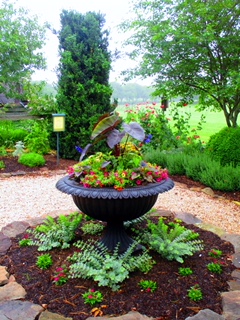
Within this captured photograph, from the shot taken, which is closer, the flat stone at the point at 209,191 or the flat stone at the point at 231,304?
the flat stone at the point at 231,304

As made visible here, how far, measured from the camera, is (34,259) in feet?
7.84

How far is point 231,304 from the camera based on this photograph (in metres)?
1.87

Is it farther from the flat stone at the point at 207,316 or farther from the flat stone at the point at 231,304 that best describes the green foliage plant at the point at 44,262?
the flat stone at the point at 231,304

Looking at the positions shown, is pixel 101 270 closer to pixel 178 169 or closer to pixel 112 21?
pixel 178 169

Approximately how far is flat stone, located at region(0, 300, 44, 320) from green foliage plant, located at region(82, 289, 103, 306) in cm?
26

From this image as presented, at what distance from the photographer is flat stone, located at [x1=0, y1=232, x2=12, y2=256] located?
101 inches

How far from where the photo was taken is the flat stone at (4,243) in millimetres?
2562

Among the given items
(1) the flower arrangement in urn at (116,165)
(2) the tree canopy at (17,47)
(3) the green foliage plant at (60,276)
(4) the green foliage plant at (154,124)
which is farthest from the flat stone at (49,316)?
(2) the tree canopy at (17,47)

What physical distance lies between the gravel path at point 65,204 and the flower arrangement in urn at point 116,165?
1.34 meters

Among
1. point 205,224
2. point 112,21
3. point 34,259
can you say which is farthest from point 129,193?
point 112,21

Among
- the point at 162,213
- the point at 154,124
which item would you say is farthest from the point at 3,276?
the point at 154,124

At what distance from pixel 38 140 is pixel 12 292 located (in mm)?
4680

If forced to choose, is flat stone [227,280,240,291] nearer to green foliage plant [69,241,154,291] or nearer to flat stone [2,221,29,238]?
green foliage plant [69,241,154,291]

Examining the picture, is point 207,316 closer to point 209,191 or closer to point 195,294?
point 195,294
